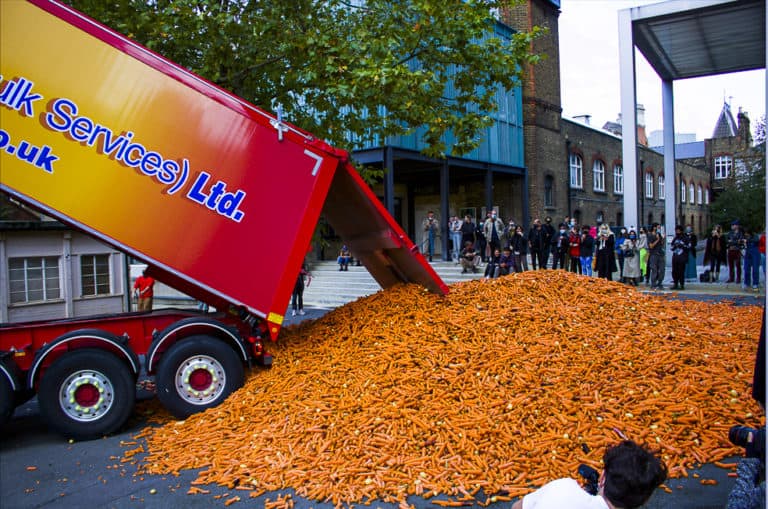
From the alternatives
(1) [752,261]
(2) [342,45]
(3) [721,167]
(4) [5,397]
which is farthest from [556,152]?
(3) [721,167]

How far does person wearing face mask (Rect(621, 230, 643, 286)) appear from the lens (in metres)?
16.4

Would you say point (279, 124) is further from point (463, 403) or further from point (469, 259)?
point (469, 259)

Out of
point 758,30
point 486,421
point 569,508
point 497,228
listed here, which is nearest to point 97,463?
point 486,421

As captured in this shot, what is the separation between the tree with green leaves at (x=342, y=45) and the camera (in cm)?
874

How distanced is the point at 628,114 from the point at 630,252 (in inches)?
167

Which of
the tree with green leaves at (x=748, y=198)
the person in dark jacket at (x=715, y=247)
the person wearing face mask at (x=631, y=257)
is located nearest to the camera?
the person wearing face mask at (x=631, y=257)

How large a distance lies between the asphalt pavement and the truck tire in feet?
1.88

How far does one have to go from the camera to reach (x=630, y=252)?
16.5m

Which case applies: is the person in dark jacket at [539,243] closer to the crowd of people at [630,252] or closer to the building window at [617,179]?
the crowd of people at [630,252]

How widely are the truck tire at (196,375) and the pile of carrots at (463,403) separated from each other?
18cm

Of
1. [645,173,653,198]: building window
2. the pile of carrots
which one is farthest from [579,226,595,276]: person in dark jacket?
[645,173,653,198]: building window

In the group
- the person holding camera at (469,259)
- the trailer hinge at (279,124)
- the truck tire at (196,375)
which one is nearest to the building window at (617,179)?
the person holding camera at (469,259)

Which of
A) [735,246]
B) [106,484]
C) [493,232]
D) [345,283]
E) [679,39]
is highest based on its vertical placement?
[679,39]

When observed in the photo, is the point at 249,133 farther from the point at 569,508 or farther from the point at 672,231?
the point at 672,231
